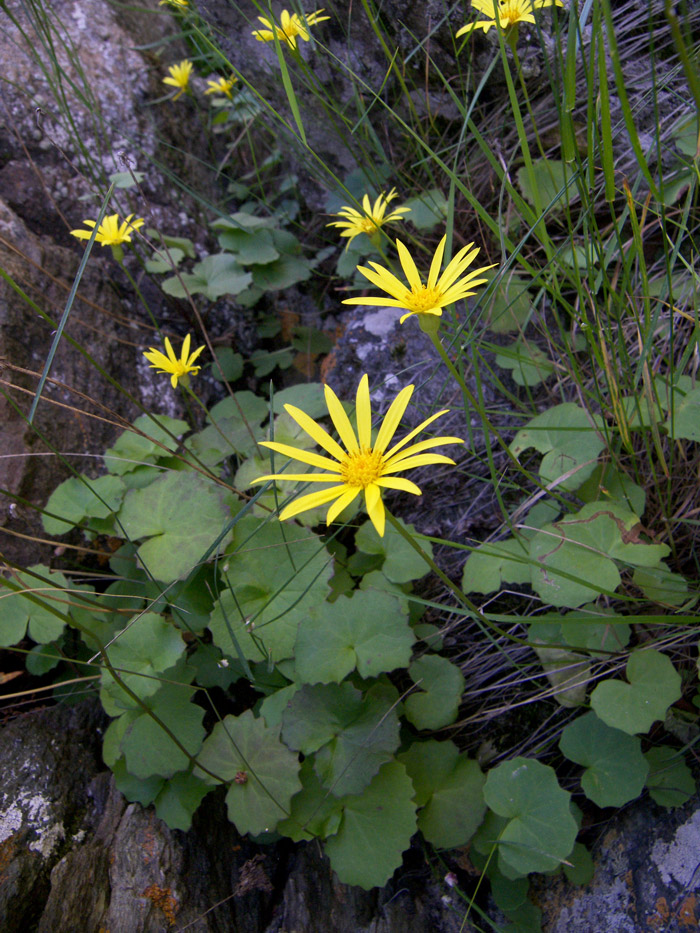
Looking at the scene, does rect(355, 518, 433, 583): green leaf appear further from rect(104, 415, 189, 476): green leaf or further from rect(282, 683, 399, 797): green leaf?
rect(104, 415, 189, 476): green leaf

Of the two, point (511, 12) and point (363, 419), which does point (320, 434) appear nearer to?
point (363, 419)

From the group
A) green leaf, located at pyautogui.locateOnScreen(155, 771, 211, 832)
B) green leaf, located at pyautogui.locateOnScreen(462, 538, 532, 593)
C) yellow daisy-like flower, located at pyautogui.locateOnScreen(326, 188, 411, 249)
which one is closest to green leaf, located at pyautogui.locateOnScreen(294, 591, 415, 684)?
green leaf, located at pyautogui.locateOnScreen(462, 538, 532, 593)

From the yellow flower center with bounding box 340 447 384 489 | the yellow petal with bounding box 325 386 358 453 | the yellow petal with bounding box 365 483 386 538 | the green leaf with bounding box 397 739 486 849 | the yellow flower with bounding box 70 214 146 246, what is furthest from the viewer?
the yellow flower with bounding box 70 214 146 246

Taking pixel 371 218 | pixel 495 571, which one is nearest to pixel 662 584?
pixel 495 571

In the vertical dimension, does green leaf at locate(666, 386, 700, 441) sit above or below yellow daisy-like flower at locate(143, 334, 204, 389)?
below

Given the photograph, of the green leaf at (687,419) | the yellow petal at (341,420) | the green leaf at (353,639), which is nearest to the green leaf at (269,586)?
the green leaf at (353,639)

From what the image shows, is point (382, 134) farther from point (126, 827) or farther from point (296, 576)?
point (126, 827)
